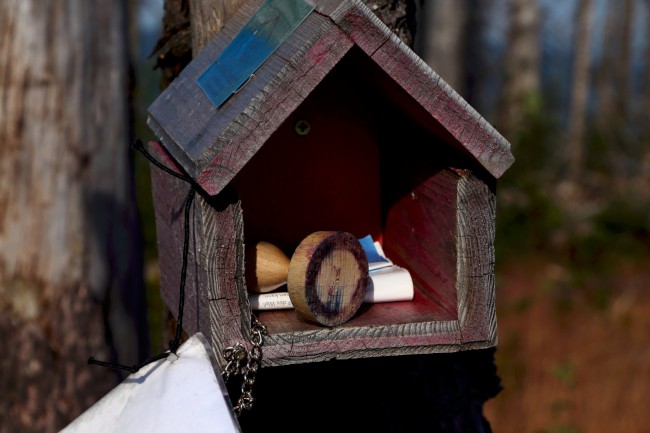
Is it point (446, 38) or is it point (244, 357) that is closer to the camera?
point (244, 357)

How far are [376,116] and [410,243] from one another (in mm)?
322

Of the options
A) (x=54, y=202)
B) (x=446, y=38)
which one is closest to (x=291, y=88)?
(x=54, y=202)

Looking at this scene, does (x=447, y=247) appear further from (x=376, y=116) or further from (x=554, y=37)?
(x=554, y=37)

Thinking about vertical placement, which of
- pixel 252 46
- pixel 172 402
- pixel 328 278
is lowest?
pixel 172 402

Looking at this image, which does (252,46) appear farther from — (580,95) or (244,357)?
(580,95)

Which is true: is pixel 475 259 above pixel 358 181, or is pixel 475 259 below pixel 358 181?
below

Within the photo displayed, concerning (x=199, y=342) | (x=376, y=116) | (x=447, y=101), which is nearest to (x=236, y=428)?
(x=199, y=342)

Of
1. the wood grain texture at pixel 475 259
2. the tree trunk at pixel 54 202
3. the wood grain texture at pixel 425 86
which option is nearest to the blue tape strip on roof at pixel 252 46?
the wood grain texture at pixel 425 86

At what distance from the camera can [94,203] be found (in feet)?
10.6

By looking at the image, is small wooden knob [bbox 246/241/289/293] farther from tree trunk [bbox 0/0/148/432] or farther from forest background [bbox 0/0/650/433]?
tree trunk [bbox 0/0/148/432]

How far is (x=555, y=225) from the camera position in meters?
9.02

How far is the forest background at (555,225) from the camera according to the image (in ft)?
17.5

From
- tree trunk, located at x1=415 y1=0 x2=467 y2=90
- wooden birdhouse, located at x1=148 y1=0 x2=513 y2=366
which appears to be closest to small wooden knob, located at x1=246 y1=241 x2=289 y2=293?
wooden birdhouse, located at x1=148 y1=0 x2=513 y2=366

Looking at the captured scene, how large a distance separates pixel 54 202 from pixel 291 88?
6.31ft
